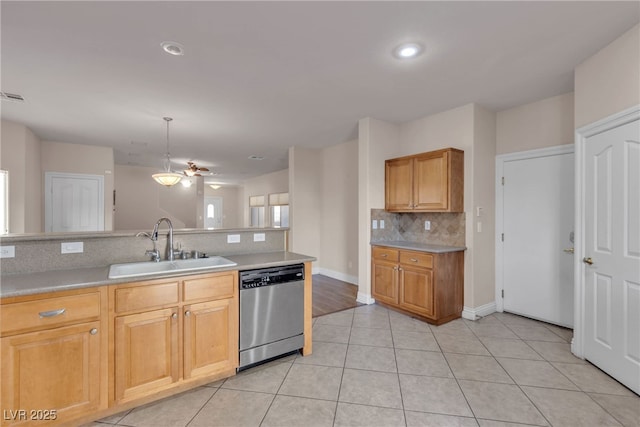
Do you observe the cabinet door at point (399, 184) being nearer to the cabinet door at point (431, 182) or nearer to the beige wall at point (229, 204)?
the cabinet door at point (431, 182)

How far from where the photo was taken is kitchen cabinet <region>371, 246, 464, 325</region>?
3383mm

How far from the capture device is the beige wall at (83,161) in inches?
217

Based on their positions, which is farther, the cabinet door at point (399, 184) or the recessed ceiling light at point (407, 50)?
the cabinet door at point (399, 184)

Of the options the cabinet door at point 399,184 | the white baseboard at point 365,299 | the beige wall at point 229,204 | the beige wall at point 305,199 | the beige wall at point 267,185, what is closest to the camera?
the cabinet door at point 399,184

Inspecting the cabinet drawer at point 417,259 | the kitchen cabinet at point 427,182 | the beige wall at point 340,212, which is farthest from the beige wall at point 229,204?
the cabinet drawer at point 417,259

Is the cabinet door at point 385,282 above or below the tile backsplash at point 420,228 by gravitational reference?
below

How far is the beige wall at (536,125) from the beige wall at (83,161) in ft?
23.1

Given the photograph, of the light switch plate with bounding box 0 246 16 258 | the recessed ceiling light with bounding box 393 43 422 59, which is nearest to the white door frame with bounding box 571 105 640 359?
the recessed ceiling light with bounding box 393 43 422 59

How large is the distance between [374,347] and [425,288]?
1015 mm

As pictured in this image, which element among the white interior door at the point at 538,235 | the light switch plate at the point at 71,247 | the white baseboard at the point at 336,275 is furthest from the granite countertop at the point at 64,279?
the white baseboard at the point at 336,275

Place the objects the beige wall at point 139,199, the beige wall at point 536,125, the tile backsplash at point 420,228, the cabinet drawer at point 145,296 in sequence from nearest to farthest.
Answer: the cabinet drawer at point 145,296
the beige wall at point 536,125
the tile backsplash at point 420,228
the beige wall at point 139,199

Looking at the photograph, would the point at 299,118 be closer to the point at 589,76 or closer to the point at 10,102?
the point at 589,76

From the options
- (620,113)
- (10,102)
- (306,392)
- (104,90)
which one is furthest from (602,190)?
(10,102)

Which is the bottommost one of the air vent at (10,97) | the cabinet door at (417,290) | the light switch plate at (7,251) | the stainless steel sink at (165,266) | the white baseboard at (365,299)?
the white baseboard at (365,299)
